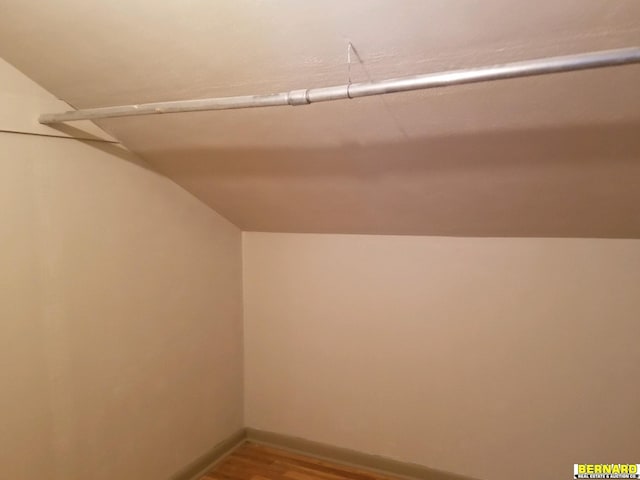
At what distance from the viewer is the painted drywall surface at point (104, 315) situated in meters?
2.02

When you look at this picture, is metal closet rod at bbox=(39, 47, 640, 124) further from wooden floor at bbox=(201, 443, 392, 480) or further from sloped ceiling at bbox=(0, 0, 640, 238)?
wooden floor at bbox=(201, 443, 392, 480)

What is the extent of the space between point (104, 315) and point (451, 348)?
203cm

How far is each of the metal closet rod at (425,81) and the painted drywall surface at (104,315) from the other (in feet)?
2.04

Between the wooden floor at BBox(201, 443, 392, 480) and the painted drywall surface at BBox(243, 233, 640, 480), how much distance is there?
165 millimetres

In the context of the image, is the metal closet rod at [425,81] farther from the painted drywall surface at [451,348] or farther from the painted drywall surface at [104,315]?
the painted drywall surface at [451,348]

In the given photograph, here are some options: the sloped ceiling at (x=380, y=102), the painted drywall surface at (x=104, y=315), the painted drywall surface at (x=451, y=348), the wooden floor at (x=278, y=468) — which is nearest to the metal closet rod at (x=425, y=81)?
the sloped ceiling at (x=380, y=102)

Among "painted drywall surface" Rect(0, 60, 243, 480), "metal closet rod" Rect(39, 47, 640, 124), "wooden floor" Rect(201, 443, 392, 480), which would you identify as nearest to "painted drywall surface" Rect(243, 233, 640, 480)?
"wooden floor" Rect(201, 443, 392, 480)

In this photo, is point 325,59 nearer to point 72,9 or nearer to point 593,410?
point 72,9

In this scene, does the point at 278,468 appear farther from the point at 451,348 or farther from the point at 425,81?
the point at 425,81

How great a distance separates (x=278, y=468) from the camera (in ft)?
10.3

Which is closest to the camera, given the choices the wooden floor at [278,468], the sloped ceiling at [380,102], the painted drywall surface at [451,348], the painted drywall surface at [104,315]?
the sloped ceiling at [380,102]

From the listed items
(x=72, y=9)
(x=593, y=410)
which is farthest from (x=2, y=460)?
(x=593, y=410)

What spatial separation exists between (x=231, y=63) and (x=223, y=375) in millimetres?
2350

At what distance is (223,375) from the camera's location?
11.0 ft
